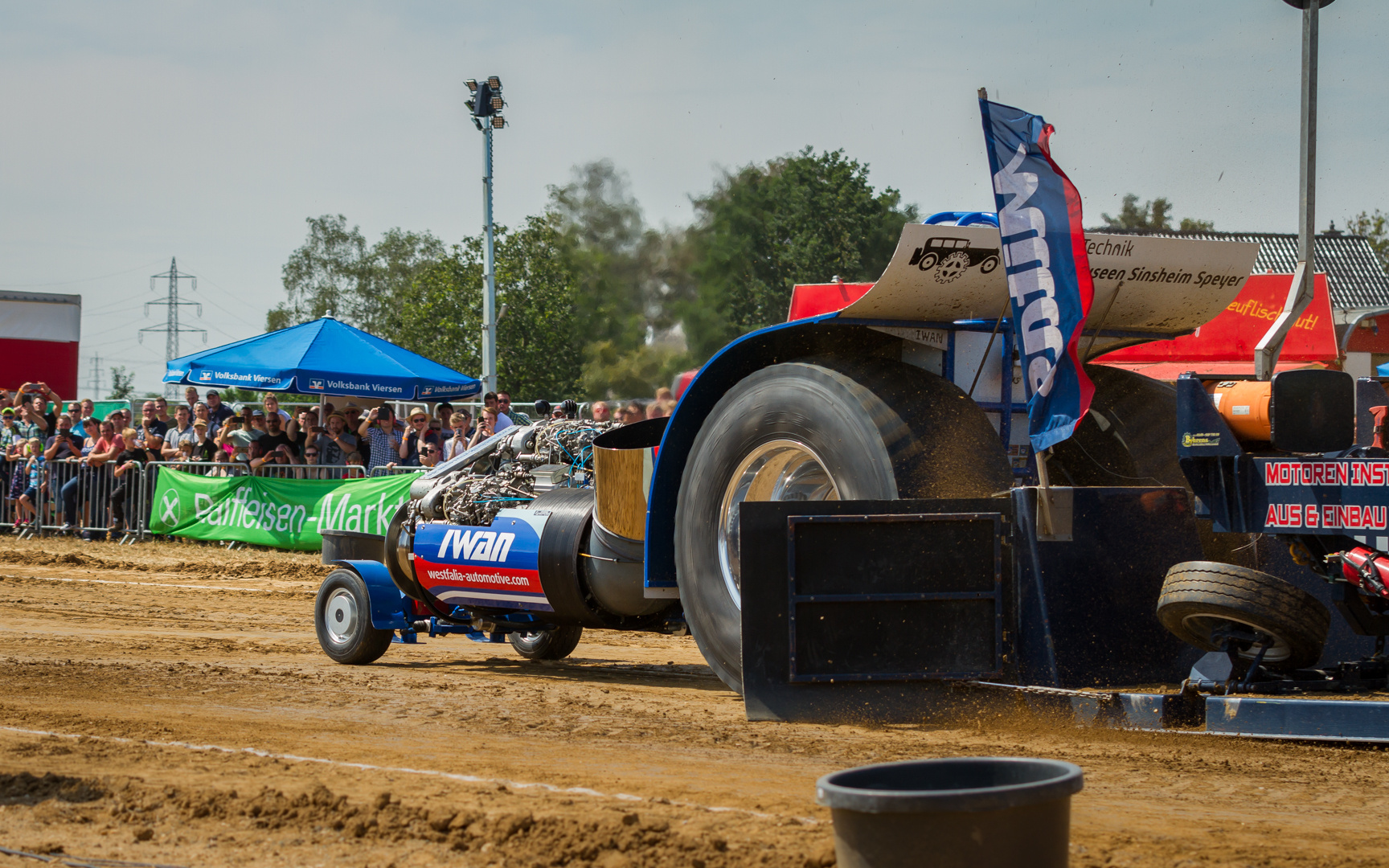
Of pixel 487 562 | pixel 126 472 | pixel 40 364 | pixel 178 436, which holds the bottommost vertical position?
pixel 487 562

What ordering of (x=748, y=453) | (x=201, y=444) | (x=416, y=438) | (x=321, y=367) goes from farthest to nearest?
(x=201, y=444) → (x=321, y=367) → (x=416, y=438) → (x=748, y=453)

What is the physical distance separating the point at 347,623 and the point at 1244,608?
563 centimetres

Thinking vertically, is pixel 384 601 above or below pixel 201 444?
below

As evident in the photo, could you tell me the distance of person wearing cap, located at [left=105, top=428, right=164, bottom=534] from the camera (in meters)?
18.0

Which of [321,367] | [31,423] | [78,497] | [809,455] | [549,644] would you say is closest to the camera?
[809,455]

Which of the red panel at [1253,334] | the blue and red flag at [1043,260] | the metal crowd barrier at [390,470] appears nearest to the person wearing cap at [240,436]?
the metal crowd barrier at [390,470]

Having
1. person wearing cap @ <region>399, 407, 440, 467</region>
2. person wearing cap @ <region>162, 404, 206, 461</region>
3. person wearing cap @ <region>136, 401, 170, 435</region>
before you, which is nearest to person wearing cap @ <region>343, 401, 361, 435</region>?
person wearing cap @ <region>399, 407, 440, 467</region>

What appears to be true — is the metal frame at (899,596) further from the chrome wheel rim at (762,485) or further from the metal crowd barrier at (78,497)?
the metal crowd barrier at (78,497)

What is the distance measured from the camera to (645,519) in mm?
6922

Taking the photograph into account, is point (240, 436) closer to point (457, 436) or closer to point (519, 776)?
point (457, 436)

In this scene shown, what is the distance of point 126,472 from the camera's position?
18016mm

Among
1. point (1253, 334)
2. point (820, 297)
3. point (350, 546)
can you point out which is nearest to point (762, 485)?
point (350, 546)

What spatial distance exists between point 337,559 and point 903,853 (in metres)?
6.65

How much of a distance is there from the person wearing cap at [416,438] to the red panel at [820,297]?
555cm
